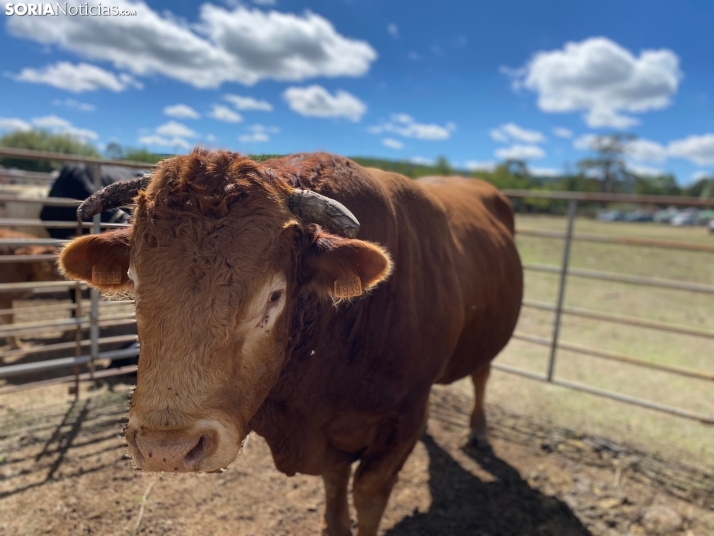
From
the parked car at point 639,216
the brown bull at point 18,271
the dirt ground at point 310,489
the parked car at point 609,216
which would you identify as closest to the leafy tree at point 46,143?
the brown bull at point 18,271

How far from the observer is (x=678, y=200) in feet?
14.2

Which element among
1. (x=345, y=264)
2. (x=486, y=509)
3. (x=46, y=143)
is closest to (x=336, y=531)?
(x=486, y=509)

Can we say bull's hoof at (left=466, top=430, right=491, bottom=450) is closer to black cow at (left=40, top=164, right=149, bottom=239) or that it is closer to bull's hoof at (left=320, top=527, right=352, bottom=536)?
bull's hoof at (left=320, top=527, right=352, bottom=536)

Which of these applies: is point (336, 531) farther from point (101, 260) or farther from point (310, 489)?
point (101, 260)

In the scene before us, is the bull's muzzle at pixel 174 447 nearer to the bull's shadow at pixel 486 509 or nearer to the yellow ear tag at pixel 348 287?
the yellow ear tag at pixel 348 287

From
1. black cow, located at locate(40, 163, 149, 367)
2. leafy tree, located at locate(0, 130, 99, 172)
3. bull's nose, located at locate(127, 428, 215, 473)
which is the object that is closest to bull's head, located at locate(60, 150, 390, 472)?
bull's nose, located at locate(127, 428, 215, 473)

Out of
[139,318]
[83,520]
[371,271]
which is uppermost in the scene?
[371,271]

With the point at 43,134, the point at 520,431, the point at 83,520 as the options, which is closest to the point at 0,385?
the point at 83,520

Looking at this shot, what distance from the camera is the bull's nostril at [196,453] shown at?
1446 mm

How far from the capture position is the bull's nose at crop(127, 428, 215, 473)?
55.5 inches

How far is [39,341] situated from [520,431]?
19.1 feet

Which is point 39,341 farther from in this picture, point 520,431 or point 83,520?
point 520,431

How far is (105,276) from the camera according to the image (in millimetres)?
1955

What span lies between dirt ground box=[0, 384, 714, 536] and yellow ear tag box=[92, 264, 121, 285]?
5.83ft
